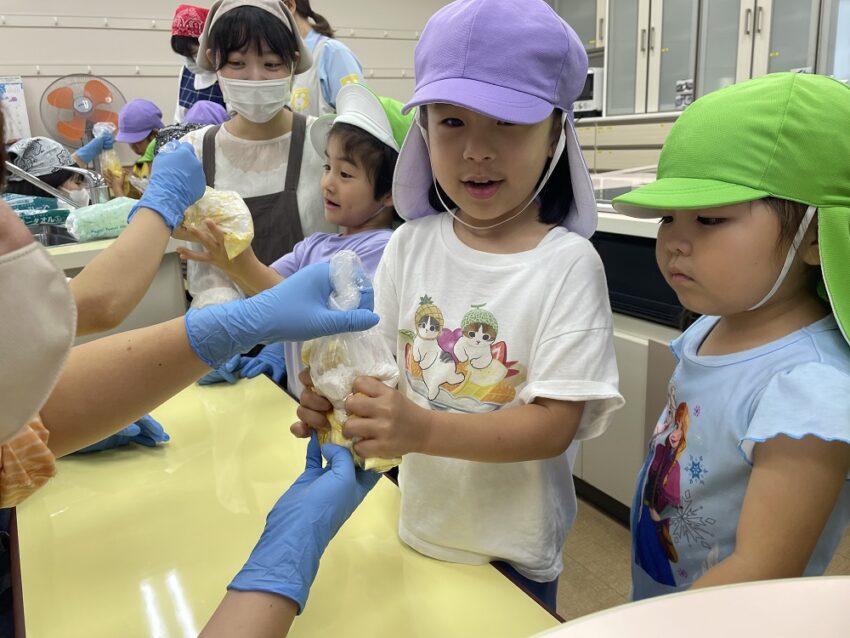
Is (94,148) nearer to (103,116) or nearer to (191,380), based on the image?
(103,116)

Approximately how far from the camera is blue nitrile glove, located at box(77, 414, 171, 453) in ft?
4.02

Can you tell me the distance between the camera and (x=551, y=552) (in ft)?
2.92

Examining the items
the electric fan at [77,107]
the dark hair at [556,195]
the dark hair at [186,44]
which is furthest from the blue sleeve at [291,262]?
the electric fan at [77,107]

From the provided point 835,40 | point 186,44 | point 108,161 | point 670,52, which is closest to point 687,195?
point 186,44

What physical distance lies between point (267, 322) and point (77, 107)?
179 inches

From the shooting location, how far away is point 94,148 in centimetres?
→ 324

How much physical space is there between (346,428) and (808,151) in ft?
2.02

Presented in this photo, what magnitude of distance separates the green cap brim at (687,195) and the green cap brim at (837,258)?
7 centimetres

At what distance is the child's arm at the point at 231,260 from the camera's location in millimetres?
1313

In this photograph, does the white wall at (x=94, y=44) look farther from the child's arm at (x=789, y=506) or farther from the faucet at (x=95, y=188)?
the child's arm at (x=789, y=506)

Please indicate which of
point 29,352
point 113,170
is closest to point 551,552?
point 29,352

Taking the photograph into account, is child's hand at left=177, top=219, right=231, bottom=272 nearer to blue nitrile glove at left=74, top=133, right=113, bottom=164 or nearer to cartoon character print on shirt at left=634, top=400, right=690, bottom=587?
cartoon character print on shirt at left=634, top=400, right=690, bottom=587

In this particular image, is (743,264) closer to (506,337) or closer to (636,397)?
(506,337)

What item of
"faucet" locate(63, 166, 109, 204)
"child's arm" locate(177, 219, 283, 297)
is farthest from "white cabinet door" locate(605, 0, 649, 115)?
"child's arm" locate(177, 219, 283, 297)
